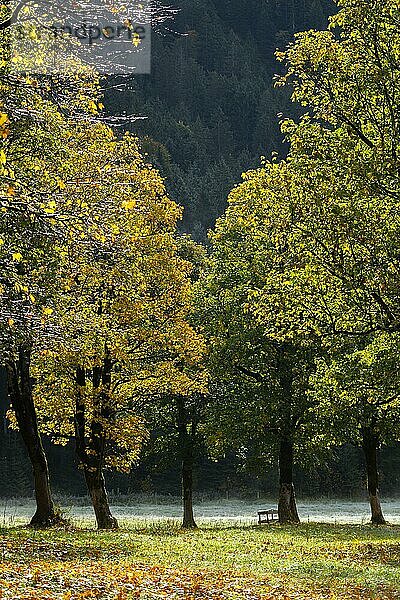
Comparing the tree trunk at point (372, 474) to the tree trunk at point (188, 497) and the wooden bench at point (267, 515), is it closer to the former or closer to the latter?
the wooden bench at point (267, 515)

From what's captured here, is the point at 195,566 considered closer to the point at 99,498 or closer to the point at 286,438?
the point at 99,498

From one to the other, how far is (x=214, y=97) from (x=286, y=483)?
8969 cm

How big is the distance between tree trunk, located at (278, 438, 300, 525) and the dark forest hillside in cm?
5070

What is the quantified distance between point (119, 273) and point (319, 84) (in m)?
7.61

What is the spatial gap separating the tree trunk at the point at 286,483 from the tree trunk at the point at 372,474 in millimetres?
3303

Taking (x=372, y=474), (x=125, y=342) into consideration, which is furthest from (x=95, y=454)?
(x=372, y=474)

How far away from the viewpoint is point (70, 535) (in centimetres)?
1820

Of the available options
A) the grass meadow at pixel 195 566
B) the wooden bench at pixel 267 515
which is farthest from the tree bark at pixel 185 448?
the grass meadow at pixel 195 566

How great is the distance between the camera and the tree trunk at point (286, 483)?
98.6ft

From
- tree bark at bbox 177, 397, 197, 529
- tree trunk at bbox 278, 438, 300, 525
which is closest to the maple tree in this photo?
tree bark at bbox 177, 397, 197, 529

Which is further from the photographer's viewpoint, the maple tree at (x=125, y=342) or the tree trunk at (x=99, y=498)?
the tree trunk at (x=99, y=498)

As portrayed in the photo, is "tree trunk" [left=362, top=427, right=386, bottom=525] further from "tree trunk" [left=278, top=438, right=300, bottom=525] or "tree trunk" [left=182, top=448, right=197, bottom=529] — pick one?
"tree trunk" [left=182, top=448, right=197, bottom=529]

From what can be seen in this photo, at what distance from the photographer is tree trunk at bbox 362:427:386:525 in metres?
30.5

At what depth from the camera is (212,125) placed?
107 meters
